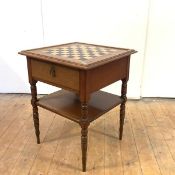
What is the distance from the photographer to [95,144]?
189 cm

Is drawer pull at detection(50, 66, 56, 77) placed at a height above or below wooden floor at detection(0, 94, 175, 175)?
above

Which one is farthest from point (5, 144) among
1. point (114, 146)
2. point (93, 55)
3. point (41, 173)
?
point (93, 55)

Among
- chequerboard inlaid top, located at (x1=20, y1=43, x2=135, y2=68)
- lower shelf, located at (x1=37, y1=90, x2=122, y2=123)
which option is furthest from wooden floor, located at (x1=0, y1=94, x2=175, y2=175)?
chequerboard inlaid top, located at (x1=20, y1=43, x2=135, y2=68)

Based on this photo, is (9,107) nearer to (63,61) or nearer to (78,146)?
(78,146)

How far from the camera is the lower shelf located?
1.54 m

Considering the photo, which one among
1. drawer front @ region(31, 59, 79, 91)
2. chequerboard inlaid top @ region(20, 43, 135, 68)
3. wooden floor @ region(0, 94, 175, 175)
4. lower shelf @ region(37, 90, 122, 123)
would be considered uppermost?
chequerboard inlaid top @ region(20, 43, 135, 68)

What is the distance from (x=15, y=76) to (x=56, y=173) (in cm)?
150

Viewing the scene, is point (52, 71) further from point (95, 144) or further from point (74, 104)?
point (95, 144)

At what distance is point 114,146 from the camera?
6.13 feet

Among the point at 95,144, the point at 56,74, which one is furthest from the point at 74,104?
the point at 95,144

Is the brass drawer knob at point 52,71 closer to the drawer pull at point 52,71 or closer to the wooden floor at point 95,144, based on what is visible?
the drawer pull at point 52,71

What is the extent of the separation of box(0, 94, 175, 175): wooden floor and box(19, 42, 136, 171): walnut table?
0.20 m

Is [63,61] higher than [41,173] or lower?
higher

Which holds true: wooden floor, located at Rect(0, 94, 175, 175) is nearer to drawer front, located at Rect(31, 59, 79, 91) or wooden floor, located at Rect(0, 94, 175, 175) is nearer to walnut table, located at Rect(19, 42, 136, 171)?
walnut table, located at Rect(19, 42, 136, 171)
